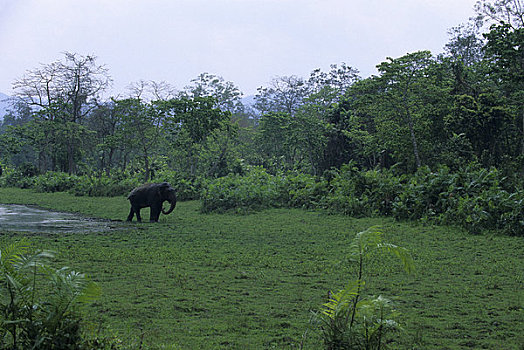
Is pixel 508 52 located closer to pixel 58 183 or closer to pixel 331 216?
pixel 331 216

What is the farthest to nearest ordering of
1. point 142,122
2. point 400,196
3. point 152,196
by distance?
point 142,122, point 152,196, point 400,196

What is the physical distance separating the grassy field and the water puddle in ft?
3.62

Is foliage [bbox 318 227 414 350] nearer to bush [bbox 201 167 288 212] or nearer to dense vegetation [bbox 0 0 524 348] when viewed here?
dense vegetation [bbox 0 0 524 348]

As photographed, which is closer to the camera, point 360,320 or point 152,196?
point 360,320

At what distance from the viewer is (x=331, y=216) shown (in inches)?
584

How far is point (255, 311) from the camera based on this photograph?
508 cm

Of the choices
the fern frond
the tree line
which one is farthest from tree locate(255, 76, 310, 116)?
the fern frond

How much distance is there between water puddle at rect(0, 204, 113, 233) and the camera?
12.1m

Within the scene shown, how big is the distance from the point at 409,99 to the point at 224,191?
25.8 feet

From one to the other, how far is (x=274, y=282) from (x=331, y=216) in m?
8.56

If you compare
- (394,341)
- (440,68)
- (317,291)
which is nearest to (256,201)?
(440,68)

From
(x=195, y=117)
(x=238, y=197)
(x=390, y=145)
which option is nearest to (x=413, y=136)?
(x=390, y=145)

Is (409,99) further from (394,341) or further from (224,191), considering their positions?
(394,341)

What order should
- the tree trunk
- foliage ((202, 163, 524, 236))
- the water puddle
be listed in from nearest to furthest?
1. foliage ((202, 163, 524, 236))
2. the water puddle
3. the tree trunk
